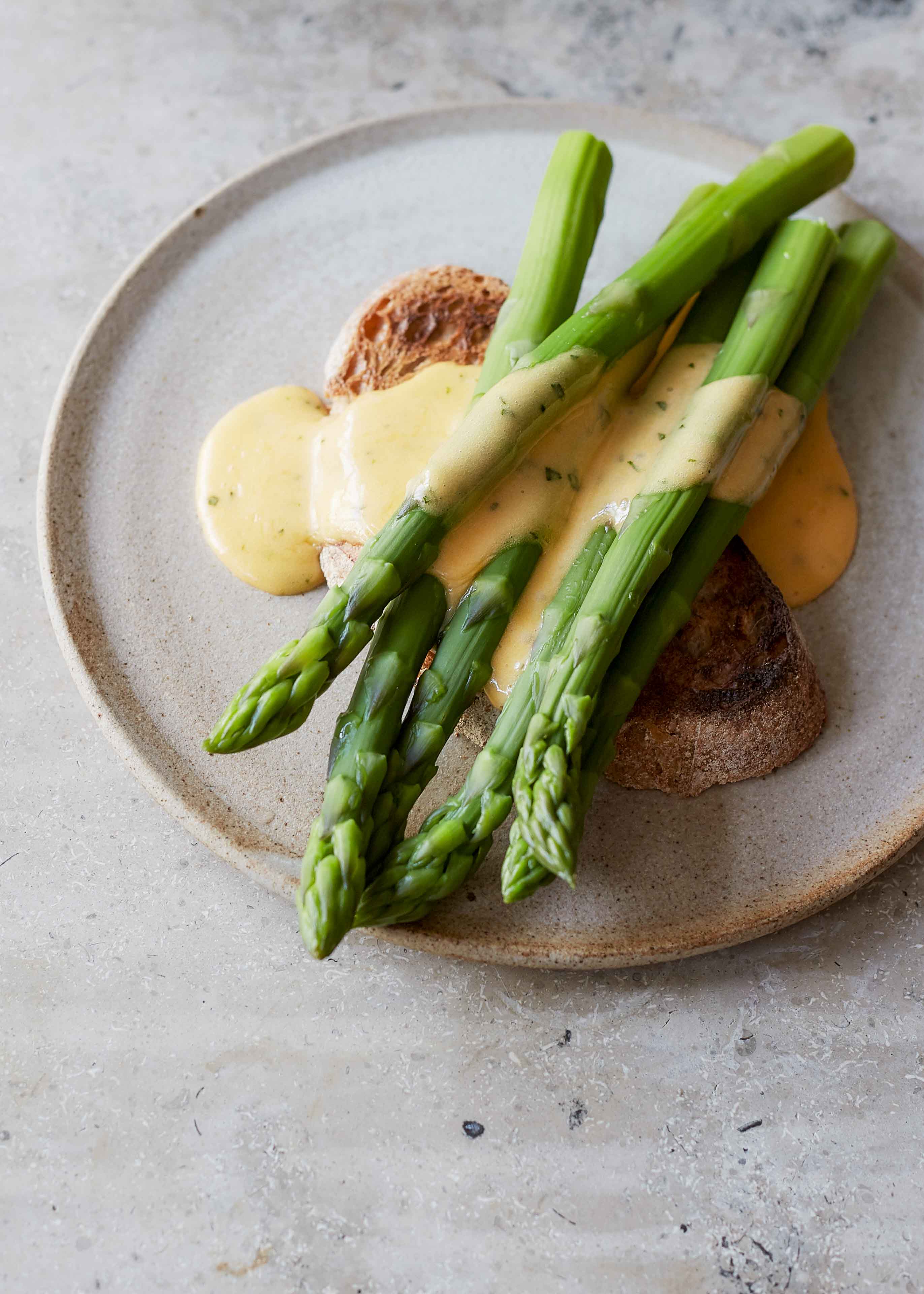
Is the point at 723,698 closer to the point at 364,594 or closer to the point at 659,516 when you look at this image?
the point at 659,516

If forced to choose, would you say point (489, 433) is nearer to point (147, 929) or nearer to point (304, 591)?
point (304, 591)

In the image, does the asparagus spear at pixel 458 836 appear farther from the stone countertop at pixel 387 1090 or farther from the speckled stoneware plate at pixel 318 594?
the stone countertop at pixel 387 1090

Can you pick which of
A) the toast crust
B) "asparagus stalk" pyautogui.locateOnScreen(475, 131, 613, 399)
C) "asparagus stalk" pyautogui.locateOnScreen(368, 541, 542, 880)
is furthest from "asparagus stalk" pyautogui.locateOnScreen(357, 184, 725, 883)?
the toast crust

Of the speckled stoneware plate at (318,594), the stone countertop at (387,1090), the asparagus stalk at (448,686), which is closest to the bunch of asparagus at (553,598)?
the asparagus stalk at (448,686)

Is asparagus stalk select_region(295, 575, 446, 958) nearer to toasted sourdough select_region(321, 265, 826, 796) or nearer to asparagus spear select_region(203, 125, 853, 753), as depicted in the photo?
asparagus spear select_region(203, 125, 853, 753)

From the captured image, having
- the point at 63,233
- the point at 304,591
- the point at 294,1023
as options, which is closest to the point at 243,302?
the point at 63,233
